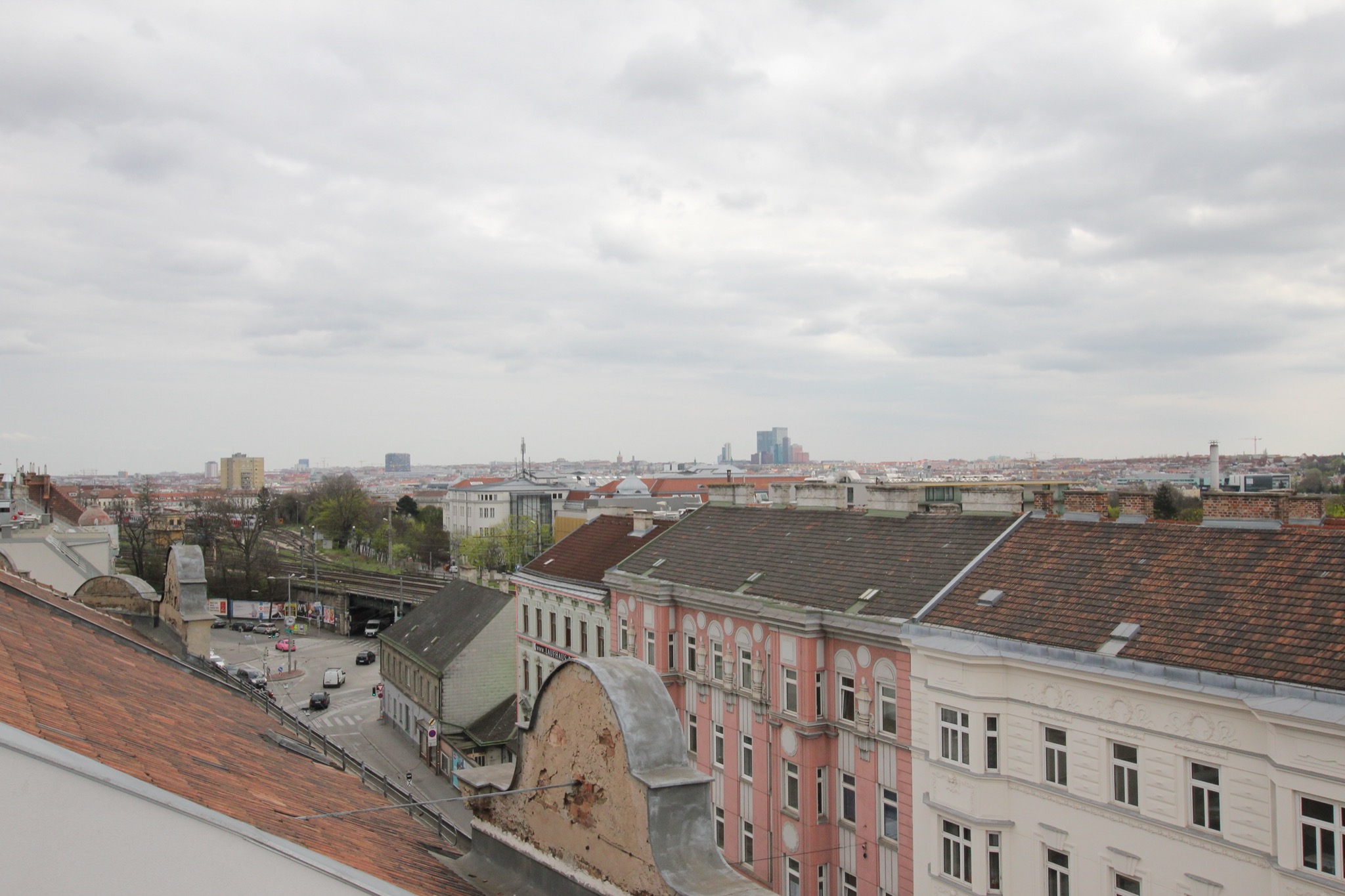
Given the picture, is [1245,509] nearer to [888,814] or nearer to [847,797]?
[888,814]

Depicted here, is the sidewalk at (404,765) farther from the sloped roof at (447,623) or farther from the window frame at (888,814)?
the window frame at (888,814)

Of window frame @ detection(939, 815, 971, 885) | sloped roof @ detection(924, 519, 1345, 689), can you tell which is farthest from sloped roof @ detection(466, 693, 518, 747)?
sloped roof @ detection(924, 519, 1345, 689)

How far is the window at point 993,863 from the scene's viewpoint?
69.6 ft

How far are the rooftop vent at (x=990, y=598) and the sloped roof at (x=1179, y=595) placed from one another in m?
0.09

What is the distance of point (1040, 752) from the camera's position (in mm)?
20516

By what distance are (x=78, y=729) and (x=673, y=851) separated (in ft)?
13.3

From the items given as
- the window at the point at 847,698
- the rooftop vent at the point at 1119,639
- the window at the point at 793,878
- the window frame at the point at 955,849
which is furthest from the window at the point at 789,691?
the rooftop vent at the point at 1119,639

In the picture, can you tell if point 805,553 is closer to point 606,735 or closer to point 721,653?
point 721,653

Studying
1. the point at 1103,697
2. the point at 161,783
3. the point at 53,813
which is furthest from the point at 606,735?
the point at 1103,697

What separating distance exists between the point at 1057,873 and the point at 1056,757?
252 cm

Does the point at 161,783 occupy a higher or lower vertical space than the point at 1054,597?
higher

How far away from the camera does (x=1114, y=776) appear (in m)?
19.2

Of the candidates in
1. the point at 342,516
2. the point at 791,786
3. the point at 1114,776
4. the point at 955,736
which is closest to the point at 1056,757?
the point at 1114,776

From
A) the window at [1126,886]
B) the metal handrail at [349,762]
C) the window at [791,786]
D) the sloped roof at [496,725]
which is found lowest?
the sloped roof at [496,725]
